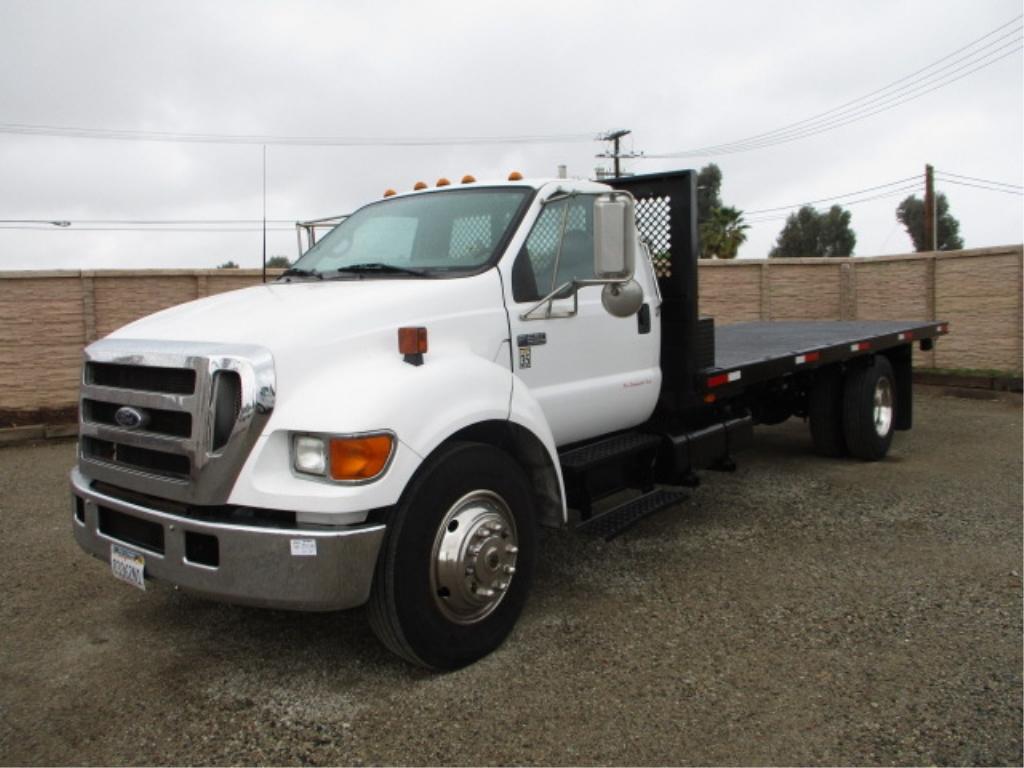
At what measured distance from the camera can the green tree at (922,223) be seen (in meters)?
53.2

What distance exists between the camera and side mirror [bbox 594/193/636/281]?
3.77 meters

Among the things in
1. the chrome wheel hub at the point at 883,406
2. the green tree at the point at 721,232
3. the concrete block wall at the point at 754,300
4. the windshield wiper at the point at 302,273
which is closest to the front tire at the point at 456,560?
the windshield wiper at the point at 302,273

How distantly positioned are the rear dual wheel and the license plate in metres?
5.88

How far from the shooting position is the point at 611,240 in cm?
380

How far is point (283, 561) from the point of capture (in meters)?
3.03

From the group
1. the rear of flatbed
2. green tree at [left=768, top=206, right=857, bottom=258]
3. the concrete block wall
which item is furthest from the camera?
green tree at [left=768, top=206, right=857, bottom=258]

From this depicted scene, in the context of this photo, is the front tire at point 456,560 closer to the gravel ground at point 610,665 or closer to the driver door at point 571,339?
the gravel ground at point 610,665

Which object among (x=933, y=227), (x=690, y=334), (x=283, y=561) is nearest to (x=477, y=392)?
(x=283, y=561)

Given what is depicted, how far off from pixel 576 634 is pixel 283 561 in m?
1.53

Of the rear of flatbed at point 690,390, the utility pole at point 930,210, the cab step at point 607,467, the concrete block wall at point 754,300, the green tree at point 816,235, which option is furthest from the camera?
the green tree at point 816,235

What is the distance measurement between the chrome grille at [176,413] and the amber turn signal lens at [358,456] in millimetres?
320

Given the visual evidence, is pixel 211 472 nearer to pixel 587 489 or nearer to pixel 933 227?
pixel 587 489

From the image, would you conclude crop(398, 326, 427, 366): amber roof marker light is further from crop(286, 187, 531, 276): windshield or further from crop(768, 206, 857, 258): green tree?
crop(768, 206, 857, 258): green tree

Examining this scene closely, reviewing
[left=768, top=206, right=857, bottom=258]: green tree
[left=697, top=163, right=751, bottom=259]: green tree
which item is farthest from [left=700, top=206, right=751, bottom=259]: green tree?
[left=768, top=206, right=857, bottom=258]: green tree
